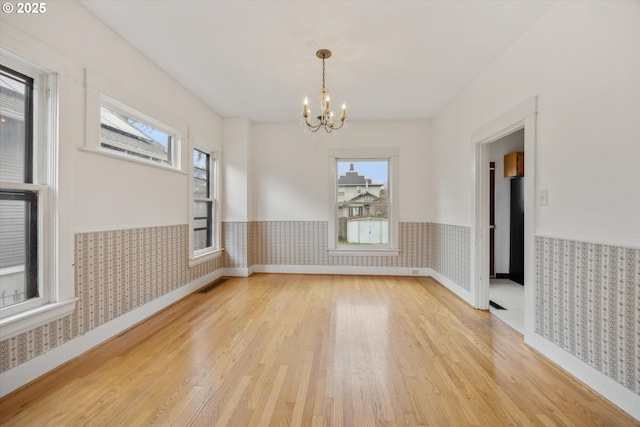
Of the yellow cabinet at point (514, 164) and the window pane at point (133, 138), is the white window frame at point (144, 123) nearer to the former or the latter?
→ the window pane at point (133, 138)

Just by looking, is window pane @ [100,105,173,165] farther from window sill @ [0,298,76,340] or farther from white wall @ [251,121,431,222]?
white wall @ [251,121,431,222]

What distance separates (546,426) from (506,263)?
3.78 metres

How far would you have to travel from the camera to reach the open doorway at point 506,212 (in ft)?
14.8

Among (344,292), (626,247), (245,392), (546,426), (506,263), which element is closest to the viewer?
(546,426)

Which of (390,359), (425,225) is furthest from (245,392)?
(425,225)

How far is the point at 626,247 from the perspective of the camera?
1.60 metres

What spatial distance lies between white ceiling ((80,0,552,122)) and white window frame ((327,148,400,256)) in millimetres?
1181

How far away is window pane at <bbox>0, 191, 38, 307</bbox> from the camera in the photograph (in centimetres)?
180

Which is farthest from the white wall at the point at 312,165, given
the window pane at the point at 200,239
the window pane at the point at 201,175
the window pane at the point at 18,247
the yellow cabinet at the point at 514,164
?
the window pane at the point at 18,247

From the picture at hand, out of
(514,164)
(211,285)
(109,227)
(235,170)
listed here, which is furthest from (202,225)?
(514,164)

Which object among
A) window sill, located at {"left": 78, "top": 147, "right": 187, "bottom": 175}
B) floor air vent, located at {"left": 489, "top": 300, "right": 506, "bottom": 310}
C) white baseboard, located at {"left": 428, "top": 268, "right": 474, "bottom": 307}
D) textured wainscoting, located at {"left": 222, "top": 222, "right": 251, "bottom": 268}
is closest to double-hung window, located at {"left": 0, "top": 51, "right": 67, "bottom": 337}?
window sill, located at {"left": 78, "top": 147, "right": 187, "bottom": 175}

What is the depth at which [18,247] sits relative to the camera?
1888 millimetres

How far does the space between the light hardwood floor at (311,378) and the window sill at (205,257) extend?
86 centimetres

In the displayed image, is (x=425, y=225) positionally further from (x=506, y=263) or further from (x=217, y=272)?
(x=217, y=272)
